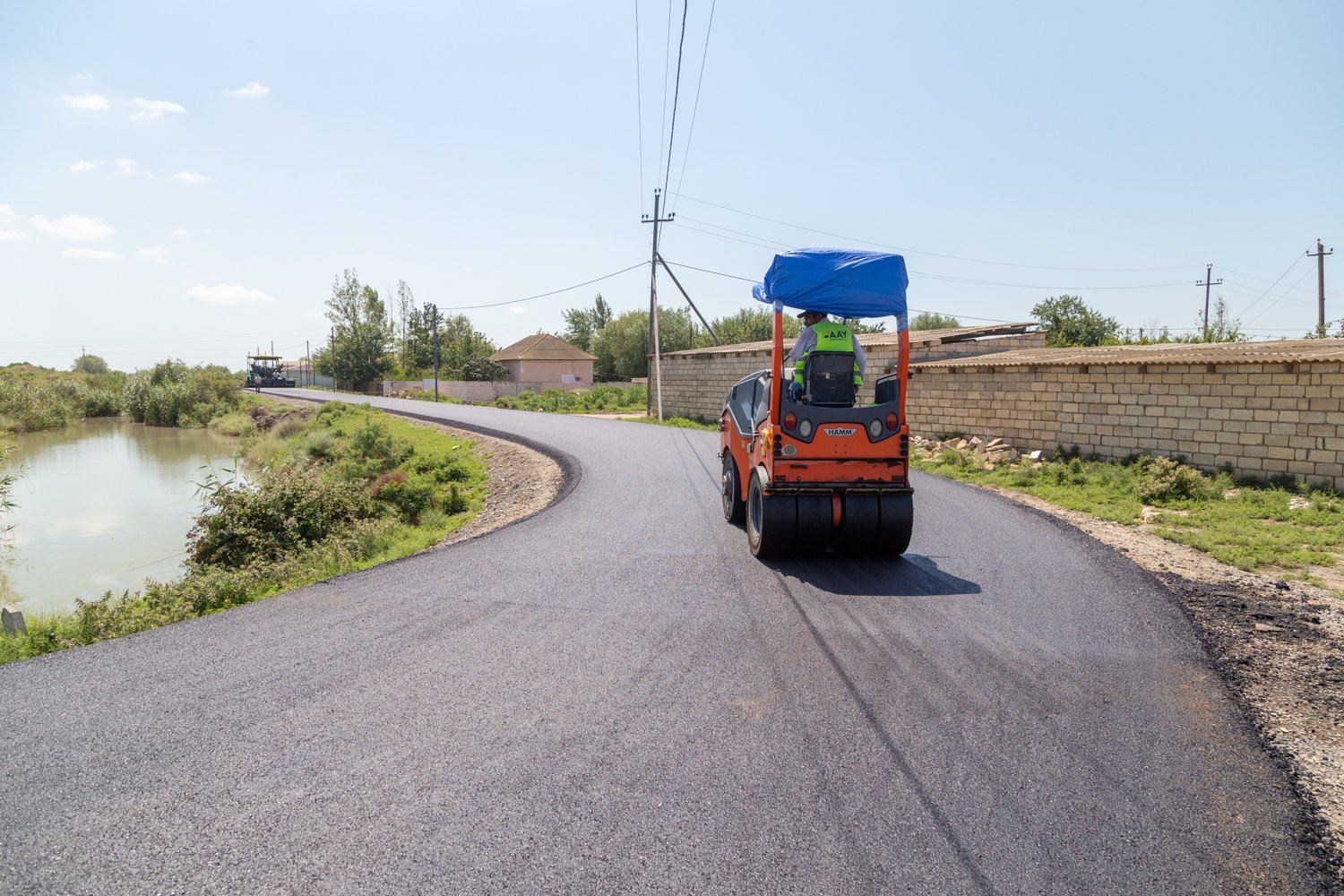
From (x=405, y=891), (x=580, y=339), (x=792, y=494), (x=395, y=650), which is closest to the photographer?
(x=405, y=891)

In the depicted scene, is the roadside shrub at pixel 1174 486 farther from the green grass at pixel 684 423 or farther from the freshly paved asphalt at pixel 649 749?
the green grass at pixel 684 423

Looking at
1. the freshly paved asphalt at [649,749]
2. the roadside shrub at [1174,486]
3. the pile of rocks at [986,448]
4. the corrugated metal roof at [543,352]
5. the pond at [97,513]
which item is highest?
the corrugated metal roof at [543,352]

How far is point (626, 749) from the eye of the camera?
396 cm

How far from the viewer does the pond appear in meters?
15.3

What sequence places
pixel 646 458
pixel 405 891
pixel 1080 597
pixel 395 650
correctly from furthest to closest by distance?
pixel 646 458 < pixel 1080 597 < pixel 395 650 < pixel 405 891

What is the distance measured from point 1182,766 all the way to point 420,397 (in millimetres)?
58861

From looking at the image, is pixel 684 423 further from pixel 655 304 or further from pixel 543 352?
pixel 543 352

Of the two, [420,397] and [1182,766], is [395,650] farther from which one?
[420,397]

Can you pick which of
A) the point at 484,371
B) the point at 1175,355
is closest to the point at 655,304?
the point at 1175,355

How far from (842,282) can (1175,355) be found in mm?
11307

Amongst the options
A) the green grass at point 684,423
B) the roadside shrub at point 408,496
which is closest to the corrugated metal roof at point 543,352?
the green grass at point 684,423

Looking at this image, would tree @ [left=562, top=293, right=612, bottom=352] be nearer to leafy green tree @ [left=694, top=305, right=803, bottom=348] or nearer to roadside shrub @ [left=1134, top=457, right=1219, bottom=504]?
leafy green tree @ [left=694, top=305, right=803, bottom=348]

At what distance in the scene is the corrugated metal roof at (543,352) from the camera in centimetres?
6359

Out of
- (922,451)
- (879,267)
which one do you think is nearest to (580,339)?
(922,451)
